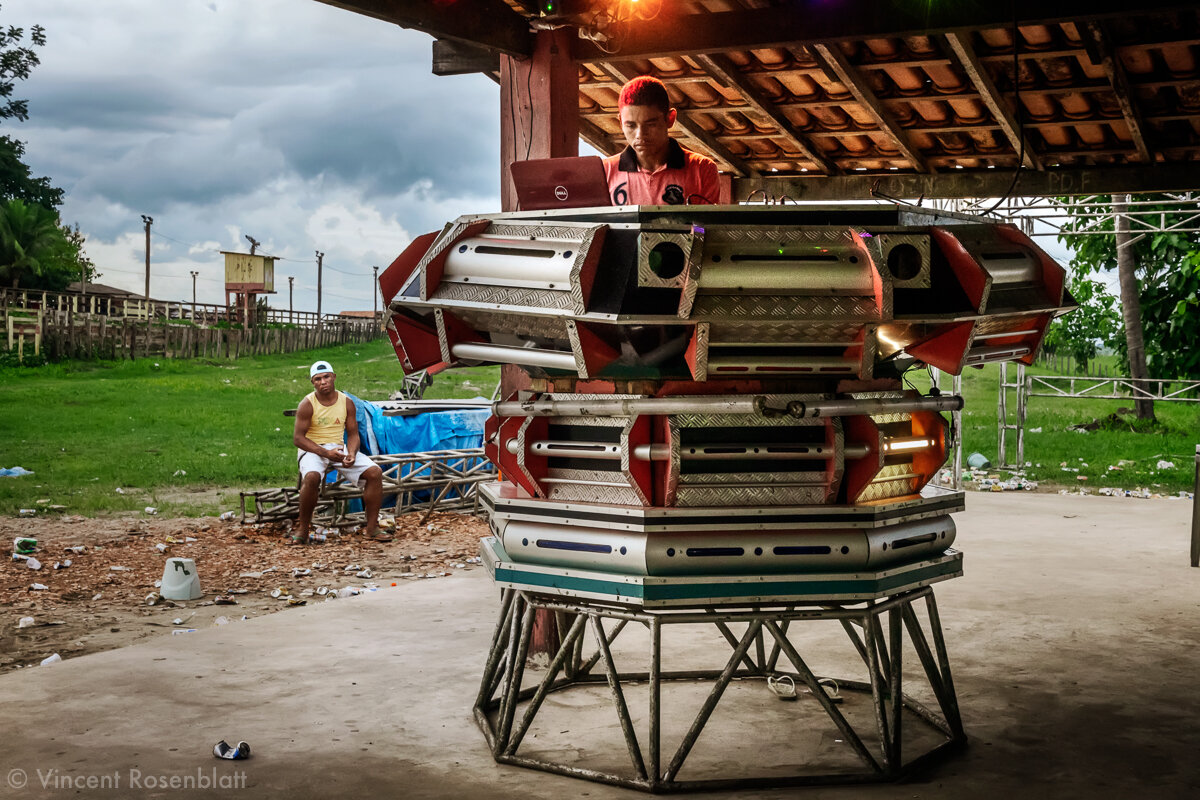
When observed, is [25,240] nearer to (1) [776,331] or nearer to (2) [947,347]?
(1) [776,331]

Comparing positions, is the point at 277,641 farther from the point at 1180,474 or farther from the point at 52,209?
the point at 52,209

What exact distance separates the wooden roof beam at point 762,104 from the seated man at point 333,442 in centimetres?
500

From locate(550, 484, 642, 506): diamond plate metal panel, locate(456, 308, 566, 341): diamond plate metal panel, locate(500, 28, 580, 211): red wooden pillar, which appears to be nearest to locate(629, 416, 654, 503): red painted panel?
locate(550, 484, 642, 506): diamond plate metal panel

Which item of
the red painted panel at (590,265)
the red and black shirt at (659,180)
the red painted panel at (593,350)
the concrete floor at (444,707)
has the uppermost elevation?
the red and black shirt at (659,180)

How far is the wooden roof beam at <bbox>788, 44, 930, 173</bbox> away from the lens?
6.53 metres

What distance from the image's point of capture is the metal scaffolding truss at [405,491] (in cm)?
1099

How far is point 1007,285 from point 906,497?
88cm

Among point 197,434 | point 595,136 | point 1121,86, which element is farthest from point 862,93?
point 197,434

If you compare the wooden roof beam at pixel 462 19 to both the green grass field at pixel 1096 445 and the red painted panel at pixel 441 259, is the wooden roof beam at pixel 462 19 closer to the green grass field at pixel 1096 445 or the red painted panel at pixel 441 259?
the red painted panel at pixel 441 259

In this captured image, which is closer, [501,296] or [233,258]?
[501,296]

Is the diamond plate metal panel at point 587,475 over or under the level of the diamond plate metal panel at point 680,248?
under

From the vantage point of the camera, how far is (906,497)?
4250 mm

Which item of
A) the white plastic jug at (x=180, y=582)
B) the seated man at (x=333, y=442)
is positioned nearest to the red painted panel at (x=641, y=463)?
the white plastic jug at (x=180, y=582)

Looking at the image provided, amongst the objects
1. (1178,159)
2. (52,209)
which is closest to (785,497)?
(1178,159)
